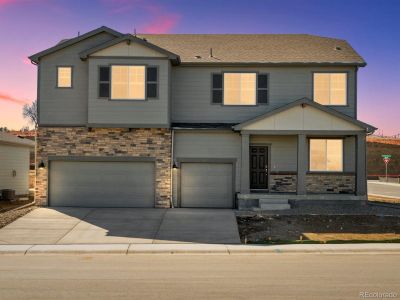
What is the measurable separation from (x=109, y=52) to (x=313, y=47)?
10.5 metres

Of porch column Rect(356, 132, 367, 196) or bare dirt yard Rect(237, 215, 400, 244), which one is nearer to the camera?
bare dirt yard Rect(237, 215, 400, 244)

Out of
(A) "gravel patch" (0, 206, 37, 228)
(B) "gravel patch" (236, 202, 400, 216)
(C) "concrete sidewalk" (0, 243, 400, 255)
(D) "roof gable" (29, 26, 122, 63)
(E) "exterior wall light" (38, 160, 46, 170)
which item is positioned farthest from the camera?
(E) "exterior wall light" (38, 160, 46, 170)

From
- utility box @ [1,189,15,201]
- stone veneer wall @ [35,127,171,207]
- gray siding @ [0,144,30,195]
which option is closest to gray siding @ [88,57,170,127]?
stone veneer wall @ [35,127,171,207]

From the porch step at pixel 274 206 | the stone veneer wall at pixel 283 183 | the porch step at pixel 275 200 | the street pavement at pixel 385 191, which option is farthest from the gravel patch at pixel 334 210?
the street pavement at pixel 385 191

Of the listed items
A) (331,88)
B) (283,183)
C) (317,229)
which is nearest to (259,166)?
(283,183)

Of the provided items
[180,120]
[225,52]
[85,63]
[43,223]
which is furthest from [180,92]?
[43,223]

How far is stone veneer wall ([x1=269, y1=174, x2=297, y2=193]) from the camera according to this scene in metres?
22.0

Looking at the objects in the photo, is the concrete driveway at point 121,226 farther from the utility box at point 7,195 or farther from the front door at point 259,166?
the utility box at point 7,195

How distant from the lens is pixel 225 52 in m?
23.0

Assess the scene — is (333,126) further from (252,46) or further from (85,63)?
(85,63)

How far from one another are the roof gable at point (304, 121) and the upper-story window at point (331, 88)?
1.75 m

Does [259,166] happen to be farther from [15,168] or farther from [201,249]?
[15,168]

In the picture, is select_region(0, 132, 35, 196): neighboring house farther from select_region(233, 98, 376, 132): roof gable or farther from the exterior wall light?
select_region(233, 98, 376, 132): roof gable

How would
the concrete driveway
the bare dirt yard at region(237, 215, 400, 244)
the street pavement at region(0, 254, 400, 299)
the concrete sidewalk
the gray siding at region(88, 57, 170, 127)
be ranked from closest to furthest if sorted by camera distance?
the street pavement at region(0, 254, 400, 299), the concrete sidewalk, the bare dirt yard at region(237, 215, 400, 244), the concrete driveway, the gray siding at region(88, 57, 170, 127)
